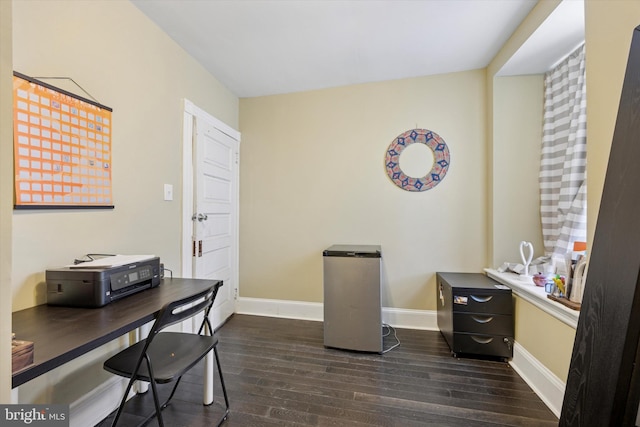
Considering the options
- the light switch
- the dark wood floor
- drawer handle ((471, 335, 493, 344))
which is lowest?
the dark wood floor

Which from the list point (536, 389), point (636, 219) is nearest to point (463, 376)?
point (536, 389)

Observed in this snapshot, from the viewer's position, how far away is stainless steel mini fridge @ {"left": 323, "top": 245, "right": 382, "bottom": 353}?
86.0 inches

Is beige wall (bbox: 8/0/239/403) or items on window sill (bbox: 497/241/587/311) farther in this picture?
items on window sill (bbox: 497/241/587/311)

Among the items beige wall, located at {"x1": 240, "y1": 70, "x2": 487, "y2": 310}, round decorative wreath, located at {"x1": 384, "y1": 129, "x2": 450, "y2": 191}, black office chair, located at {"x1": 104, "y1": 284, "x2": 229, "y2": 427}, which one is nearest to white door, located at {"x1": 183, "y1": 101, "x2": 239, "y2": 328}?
beige wall, located at {"x1": 240, "y1": 70, "x2": 487, "y2": 310}

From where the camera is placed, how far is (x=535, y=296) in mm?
1756

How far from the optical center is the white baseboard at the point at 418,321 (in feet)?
5.22

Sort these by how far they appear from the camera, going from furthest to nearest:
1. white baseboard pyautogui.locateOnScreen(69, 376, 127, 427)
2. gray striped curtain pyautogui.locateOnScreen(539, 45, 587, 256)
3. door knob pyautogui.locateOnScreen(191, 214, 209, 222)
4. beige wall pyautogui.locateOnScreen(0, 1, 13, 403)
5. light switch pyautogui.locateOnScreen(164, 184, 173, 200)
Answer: door knob pyautogui.locateOnScreen(191, 214, 209, 222)
light switch pyautogui.locateOnScreen(164, 184, 173, 200)
gray striped curtain pyautogui.locateOnScreen(539, 45, 587, 256)
white baseboard pyautogui.locateOnScreen(69, 376, 127, 427)
beige wall pyautogui.locateOnScreen(0, 1, 13, 403)

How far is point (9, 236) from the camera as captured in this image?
58 cm

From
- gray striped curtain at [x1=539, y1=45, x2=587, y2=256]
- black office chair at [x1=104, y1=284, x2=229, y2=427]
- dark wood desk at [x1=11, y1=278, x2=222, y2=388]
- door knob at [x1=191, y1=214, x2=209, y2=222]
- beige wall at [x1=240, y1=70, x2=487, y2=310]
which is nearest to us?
dark wood desk at [x1=11, y1=278, x2=222, y2=388]

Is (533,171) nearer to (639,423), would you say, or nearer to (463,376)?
(463,376)

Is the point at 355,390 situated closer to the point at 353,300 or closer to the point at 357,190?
the point at 353,300

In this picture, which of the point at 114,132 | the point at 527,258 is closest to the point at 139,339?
the point at 114,132

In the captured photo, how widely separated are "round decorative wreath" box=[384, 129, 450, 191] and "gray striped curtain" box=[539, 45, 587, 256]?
0.76 m

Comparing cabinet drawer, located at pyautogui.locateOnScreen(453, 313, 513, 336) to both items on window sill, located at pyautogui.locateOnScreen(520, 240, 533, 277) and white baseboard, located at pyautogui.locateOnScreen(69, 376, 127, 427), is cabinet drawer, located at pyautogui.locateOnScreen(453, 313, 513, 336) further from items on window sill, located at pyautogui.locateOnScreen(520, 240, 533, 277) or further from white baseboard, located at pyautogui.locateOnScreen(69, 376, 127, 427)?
white baseboard, located at pyautogui.locateOnScreen(69, 376, 127, 427)
